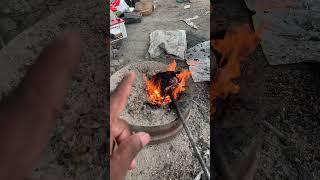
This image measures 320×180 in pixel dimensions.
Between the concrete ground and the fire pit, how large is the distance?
22cm

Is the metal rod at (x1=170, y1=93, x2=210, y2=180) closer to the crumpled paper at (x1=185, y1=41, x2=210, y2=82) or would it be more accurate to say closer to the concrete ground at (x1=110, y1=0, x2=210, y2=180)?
the concrete ground at (x1=110, y1=0, x2=210, y2=180)

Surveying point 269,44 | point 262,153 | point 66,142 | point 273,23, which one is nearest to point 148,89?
point 66,142

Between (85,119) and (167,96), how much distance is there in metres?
1.08

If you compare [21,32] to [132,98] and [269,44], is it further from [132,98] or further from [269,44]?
[269,44]

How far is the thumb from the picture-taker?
8.05ft

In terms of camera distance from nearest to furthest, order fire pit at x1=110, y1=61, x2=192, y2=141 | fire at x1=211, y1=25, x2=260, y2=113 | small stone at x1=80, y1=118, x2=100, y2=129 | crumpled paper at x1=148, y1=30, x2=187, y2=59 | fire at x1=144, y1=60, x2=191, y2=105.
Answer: small stone at x1=80, y1=118, x2=100, y2=129 → fire pit at x1=110, y1=61, x2=192, y2=141 → fire at x1=144, y1=60, x2=191, y2=105 → fire at x1=211, y1=25, x2=260, y2=113 → crumpled paper at x1=148, y1=30, x2=187, y2=59

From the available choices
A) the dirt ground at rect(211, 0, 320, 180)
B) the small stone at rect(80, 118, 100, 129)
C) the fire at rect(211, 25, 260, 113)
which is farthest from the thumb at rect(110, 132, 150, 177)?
the fire at rect(211, 25, 260, 113)

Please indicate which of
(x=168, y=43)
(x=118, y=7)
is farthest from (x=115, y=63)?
(x=118, y=7)

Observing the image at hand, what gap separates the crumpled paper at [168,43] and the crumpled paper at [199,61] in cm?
17

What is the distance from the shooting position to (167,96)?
4094 mm

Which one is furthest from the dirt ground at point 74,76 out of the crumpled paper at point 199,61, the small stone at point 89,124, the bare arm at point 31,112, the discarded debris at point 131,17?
the bare arm at point 31,112

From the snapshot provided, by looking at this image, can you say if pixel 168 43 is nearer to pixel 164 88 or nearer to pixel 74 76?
pixel 164 88

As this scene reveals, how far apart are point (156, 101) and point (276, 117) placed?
1.69 metres

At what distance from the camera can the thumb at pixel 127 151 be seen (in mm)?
2455
